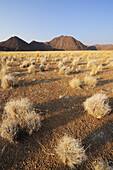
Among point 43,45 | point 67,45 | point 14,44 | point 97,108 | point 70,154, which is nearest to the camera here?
point 70,154

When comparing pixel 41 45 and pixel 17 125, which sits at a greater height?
pixel 41 45

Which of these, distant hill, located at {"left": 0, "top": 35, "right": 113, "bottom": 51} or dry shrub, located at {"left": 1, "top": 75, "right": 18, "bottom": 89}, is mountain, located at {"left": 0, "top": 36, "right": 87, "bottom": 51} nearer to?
distant hill, located at {"left": 0, "top": 35, "right": 113, "bottom": 51}

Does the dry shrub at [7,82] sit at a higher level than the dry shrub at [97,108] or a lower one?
higher

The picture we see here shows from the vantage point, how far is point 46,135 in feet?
7.72

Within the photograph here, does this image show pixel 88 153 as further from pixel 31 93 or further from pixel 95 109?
pixel 31 93

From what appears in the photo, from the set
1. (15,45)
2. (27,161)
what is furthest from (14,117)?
(15,45)

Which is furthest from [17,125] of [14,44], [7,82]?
[14,44]

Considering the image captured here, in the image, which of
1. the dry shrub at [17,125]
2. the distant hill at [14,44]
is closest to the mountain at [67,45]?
the distant hill at [14,44]

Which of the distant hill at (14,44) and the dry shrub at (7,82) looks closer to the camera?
the dry shrub at (7,82)

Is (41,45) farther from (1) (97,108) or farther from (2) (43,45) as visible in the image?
(1) (97,108)

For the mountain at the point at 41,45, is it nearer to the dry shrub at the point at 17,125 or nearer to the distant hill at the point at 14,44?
the distant hill at the point at 14,44

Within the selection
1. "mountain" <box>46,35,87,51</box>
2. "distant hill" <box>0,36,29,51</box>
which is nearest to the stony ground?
"distant hill" <box>0,36,29,51</box>

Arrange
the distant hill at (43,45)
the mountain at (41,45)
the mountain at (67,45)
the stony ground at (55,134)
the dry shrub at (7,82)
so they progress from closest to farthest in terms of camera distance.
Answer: the stony ground at (55,134), the dry shrub at (7,82), the distant hill at (43,45), the mountain at (41,45), the mountain at (67,45)

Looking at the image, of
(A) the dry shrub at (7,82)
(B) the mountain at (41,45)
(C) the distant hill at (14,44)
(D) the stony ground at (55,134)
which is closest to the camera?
(D) the stony ground at (55,134)
